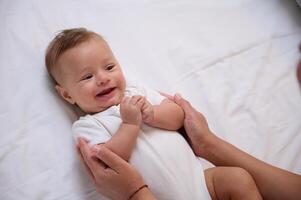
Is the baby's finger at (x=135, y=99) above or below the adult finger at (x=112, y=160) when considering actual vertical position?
above

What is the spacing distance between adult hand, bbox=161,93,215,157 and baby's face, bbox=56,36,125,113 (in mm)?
203

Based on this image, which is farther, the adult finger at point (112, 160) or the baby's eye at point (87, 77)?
the baby's eye at point (87, 77)

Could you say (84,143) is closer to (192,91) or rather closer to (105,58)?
(105,58)

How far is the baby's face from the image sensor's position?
39.8 inches


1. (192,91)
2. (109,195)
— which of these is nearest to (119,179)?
(109,195)

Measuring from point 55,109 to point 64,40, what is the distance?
208 mm

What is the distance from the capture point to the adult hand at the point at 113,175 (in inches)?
34.4

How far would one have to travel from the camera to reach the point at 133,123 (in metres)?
0.94

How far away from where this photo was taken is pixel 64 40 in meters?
1.05

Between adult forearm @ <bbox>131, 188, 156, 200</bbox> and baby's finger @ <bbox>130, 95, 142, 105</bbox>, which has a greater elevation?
baby's finger @ <bbox>130, 95, 142, 105</bbox>

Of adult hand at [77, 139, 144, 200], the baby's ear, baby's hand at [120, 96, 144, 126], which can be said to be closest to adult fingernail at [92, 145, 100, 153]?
adult hand at [77, 139, 144, 200]

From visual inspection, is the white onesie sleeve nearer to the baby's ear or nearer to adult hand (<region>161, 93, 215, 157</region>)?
the baby's ear

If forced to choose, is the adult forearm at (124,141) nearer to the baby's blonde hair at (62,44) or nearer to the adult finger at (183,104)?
the adult finger at (183,104)

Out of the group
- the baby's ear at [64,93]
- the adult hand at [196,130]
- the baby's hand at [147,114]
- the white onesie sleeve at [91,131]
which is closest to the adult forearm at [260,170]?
the adult hand at [196,130]
